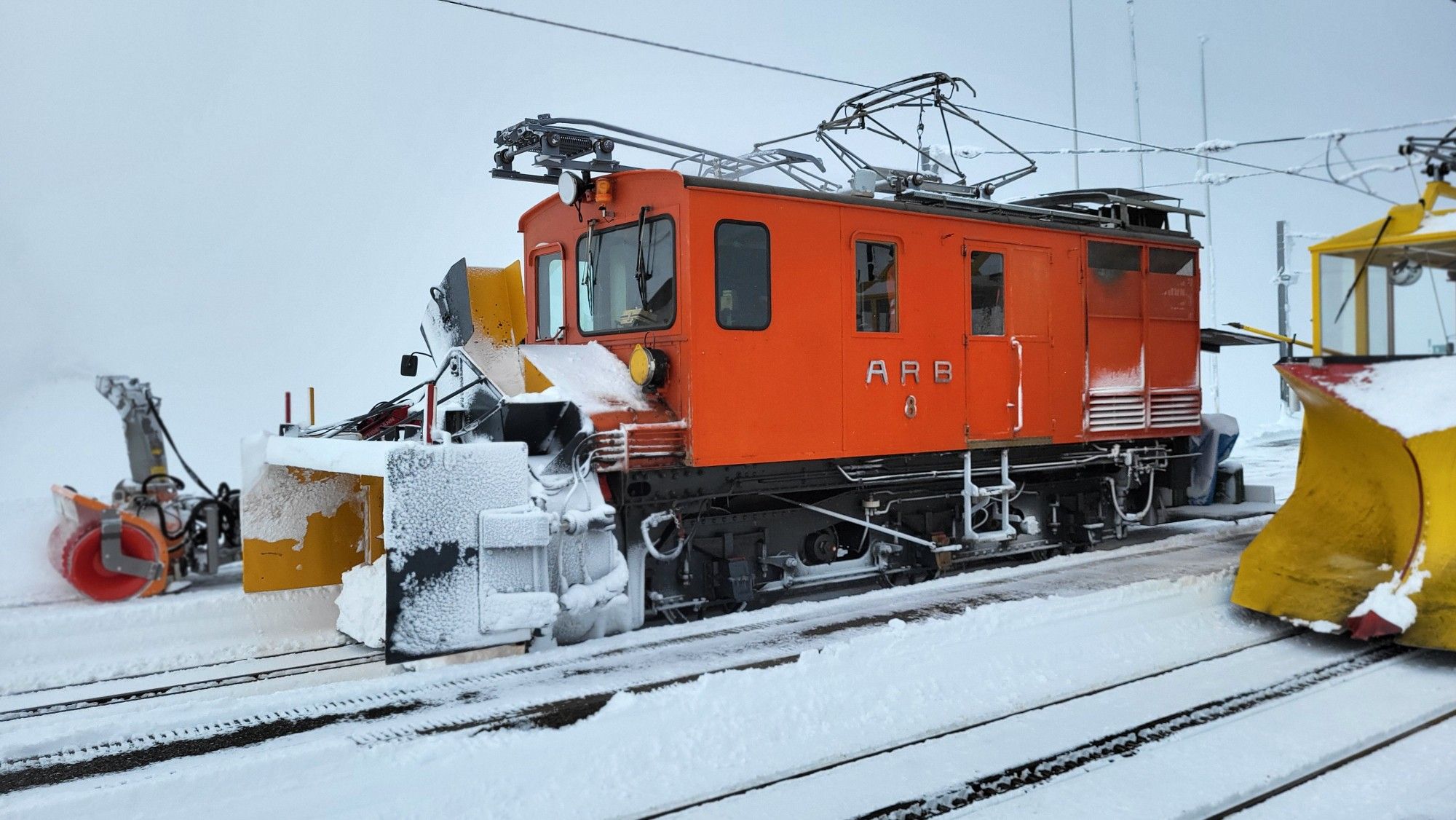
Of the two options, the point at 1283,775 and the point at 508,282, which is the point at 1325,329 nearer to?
the point at 1283,775

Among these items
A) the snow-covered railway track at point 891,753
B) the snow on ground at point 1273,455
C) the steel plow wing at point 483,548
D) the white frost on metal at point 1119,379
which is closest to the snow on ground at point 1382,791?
the snow-covered railway track at point 891,753

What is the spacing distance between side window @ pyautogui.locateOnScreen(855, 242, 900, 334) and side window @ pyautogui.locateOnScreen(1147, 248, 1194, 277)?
322cm

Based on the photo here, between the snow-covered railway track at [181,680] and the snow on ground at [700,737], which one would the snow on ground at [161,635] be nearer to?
the snow-covered railway track at [181,680]

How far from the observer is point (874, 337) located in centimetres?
695

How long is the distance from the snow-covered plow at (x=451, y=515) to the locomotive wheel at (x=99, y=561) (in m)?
2.27

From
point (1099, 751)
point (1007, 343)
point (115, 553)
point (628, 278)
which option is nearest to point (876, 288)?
point (1007, 343)

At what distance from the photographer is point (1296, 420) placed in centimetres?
2745

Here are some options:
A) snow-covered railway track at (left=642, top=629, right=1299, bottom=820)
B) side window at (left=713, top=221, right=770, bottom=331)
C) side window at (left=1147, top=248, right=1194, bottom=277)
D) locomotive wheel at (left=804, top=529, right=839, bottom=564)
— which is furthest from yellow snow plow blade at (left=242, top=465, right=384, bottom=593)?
side window at (left=1147, top=248, right=1194, bottom=277)

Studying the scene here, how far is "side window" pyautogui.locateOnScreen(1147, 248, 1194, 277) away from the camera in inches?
356

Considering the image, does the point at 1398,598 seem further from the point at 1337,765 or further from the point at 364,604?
the point at 364,604

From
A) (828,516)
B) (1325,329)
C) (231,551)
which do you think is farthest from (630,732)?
(231,551)

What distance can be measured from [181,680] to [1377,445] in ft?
23.4

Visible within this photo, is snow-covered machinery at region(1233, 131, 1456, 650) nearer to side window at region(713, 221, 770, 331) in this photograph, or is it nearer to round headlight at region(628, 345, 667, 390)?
side window at region(713, 221, 770, 331)

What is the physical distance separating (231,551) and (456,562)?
17.8ft
